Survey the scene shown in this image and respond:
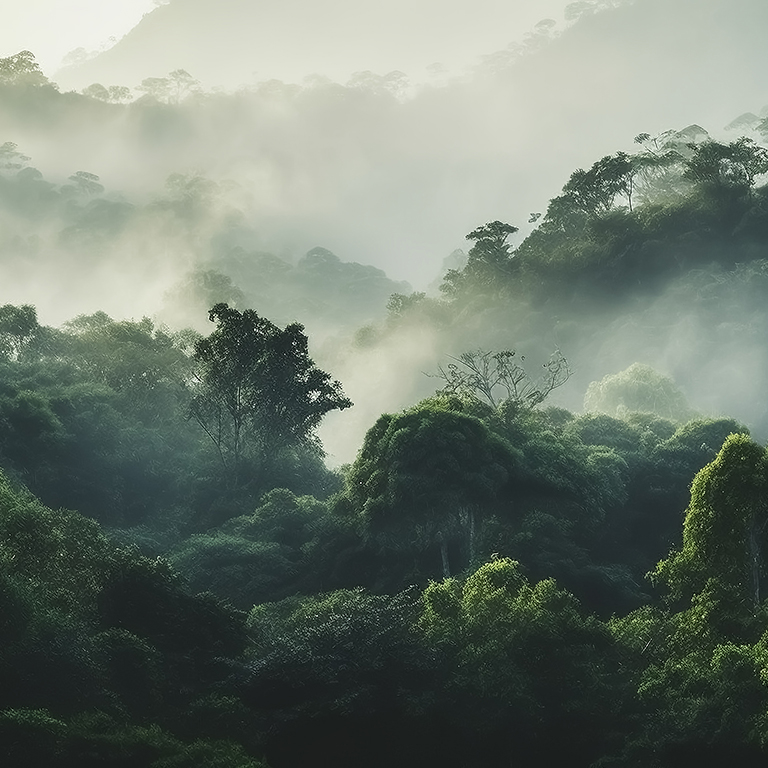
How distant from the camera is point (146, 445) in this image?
57.4m

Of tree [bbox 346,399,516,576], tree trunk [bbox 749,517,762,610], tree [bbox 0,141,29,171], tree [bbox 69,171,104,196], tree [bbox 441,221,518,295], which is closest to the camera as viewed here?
tree trunk [bbox 749,517,762,610]

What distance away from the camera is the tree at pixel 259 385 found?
5212 cm

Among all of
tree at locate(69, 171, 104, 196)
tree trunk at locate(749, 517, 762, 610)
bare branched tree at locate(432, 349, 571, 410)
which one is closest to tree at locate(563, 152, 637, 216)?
bare branched tree at locate(432, 349, 571, 410)

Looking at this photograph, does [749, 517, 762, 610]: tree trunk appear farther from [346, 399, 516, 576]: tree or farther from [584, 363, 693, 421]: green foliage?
[584, 363, 693, 421]: green foliage

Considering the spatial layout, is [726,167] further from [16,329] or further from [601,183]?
[16,329]

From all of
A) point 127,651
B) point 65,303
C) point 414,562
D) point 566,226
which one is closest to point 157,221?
point 65,303

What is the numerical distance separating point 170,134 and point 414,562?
159 m

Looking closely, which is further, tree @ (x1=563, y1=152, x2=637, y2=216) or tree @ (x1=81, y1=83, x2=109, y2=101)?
tree @ (x1=81, y1=83, x2=109, y2=101)

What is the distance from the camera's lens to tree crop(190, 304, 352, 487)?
2052 inches

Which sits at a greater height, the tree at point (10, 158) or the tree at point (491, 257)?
the tree at point (10, 158)

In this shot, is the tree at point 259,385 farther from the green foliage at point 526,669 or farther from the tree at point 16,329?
the green foliage at point 526,669

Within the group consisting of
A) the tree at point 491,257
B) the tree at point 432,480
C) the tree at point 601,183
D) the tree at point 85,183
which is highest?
the tree at point 85,183

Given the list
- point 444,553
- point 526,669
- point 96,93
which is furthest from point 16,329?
point 96,93

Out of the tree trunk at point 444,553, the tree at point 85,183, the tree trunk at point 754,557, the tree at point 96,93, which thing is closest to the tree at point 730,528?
the tree trunk at point 754,557
